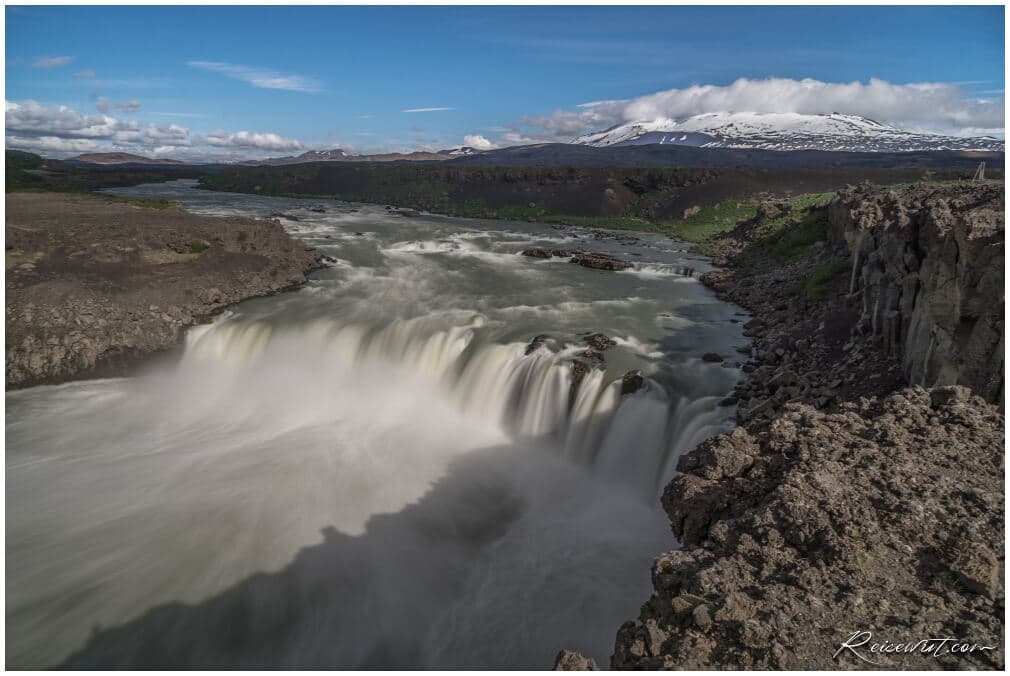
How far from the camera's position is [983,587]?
4871 millimetres

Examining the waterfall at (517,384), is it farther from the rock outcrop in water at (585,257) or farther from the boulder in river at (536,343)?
the rock outcrop in water at (585,257)

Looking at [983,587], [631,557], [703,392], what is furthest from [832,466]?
[703,392]

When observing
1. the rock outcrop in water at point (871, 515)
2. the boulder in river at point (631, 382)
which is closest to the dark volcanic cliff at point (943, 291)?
the rock outcrop in water at point (871, 515)

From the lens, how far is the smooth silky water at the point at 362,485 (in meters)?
9.54

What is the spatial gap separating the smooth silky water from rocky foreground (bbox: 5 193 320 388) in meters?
1.25

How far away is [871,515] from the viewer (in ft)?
19.1

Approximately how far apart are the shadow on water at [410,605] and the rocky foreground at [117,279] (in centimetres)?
1369

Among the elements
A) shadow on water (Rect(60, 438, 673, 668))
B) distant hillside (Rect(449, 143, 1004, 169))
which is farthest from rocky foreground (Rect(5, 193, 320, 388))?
distant hillside (Rect(449, 143, 1004, 169))

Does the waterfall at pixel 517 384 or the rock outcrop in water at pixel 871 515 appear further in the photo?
the waterfall at pixel 517 384

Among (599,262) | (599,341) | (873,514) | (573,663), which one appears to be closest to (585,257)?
(599,262)

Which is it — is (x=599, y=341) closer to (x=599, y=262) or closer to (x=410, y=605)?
(x=410, y=605)

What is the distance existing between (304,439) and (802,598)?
13465 millimetres

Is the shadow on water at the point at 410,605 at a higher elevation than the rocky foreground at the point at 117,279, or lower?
lower

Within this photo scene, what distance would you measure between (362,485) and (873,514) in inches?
424
